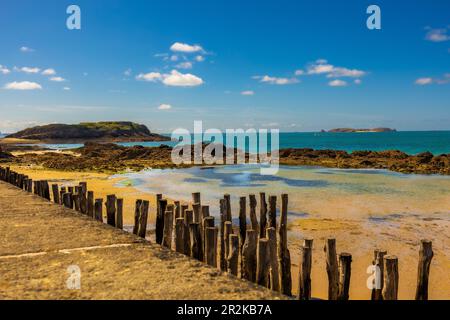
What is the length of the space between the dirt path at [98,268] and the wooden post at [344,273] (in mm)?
1337

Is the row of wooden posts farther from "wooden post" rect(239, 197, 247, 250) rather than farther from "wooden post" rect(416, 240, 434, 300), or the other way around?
"wooden post" rect(239, 197, 247, 250)

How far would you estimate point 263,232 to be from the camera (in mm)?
9859

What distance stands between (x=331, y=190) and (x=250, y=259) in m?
15.5

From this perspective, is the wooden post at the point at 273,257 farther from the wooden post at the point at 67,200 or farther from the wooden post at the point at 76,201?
the wooden post at the point at 67,200

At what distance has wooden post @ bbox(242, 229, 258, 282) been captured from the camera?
5.25m

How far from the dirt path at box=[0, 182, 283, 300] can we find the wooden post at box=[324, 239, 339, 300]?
1.35m

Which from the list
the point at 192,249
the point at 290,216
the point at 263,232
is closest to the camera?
the point at 192,249

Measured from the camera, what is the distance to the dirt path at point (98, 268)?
3.92m

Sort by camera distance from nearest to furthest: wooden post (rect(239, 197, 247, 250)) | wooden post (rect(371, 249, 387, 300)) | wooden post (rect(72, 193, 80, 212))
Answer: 1. wooden post (rect(371, 249, 387, 300))
2. wooden post (rect(72, 193, 80, 212))
3. wooden post (rect(239, 197, 247, 250))


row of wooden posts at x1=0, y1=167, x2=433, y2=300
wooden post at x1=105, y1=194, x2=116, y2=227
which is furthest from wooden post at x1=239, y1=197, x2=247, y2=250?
wooden post at x1=105, y1=194, x2=116, y2=227

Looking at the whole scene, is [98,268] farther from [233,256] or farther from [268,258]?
[268,258]

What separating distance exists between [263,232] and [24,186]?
747 cm
